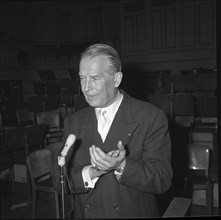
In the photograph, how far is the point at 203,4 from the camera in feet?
21.2

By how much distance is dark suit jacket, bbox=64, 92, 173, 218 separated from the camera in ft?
4.67

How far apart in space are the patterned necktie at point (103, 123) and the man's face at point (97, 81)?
0.06 metres

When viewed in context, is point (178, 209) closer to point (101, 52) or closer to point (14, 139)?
point (101, 52)

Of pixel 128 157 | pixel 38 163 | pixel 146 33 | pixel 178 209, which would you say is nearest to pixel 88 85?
pixel 128 157

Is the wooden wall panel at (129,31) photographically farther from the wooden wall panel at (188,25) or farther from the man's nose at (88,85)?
the man's nose at (88,85)

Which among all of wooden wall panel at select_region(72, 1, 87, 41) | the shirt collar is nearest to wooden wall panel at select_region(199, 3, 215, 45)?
wooden wall panel at select_region(72, 1, 87, 41)

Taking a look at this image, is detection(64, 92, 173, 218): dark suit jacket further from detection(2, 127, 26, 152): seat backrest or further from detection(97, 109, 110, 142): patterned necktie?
A: detection(2, 127, 26, 152): seat backrest

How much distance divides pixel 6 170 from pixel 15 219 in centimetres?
75

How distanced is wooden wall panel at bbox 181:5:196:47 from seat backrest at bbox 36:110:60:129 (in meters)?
3.98

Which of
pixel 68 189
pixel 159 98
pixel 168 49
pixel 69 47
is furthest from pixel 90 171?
pixel 168 49

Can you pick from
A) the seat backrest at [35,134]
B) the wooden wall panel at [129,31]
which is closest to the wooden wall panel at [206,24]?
the wooden wall panel at [129,31]

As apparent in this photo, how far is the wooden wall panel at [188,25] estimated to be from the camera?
703 centimetres

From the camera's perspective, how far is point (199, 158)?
9.04 feet

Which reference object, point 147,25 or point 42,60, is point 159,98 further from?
point 147,25
